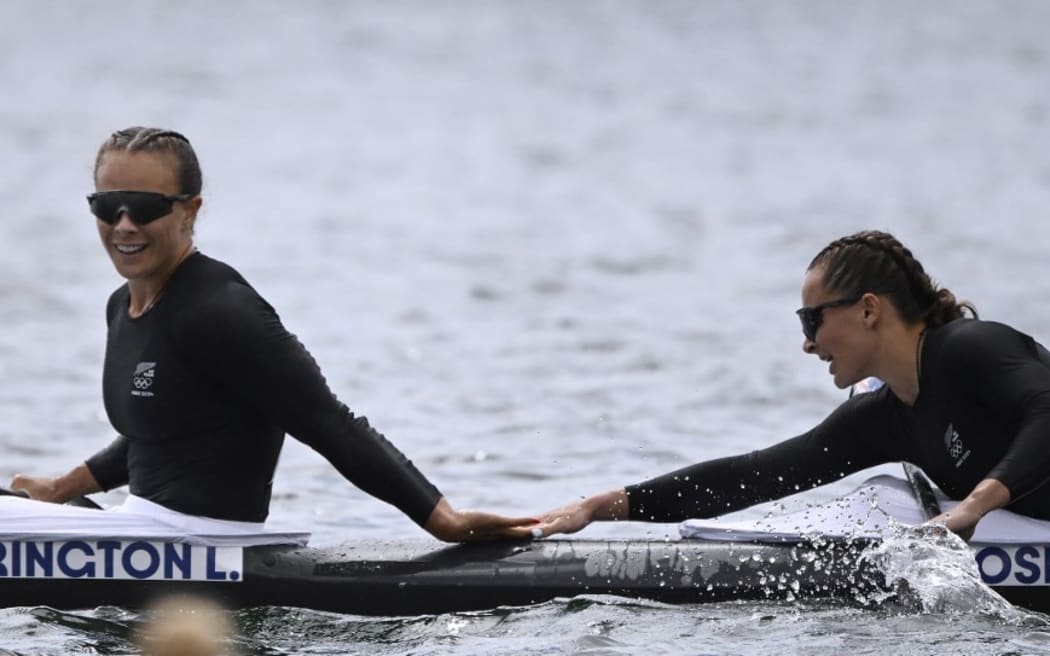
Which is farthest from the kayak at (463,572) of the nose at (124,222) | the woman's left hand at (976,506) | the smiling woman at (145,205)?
the nose at (124,222)

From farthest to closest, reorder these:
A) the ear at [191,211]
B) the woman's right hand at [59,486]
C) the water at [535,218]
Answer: the water at [535,218], the woman's right hand at [59,486], the ear at [191,211]

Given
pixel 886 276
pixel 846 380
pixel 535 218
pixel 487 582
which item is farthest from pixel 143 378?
pixel 535 218

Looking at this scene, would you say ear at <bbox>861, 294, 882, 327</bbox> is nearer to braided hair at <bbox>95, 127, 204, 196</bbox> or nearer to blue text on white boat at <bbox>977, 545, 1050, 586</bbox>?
blue text on white boat at <bbox>977, 545, 1050, 586</bbox>

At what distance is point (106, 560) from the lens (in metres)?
7.30

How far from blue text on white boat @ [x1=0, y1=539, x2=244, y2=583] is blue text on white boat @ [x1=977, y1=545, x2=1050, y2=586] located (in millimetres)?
2755

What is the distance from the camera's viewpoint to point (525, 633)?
289 inches

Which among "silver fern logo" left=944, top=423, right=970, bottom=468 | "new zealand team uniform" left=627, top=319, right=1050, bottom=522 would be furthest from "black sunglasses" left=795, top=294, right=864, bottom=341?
"silver fern logo" left=944, top=423, right=970, bottom=468

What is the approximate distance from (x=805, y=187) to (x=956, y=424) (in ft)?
69.9

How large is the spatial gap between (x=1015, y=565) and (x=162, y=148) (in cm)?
340

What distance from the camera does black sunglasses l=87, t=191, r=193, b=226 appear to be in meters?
7.08

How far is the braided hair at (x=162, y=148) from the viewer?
7.14 meters

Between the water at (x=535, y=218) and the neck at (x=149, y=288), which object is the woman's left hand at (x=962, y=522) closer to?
the water at (x=535, y=218)

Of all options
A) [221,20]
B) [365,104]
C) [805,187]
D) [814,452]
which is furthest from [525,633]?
[221,20]

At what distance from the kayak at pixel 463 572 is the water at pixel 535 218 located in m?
0.08
